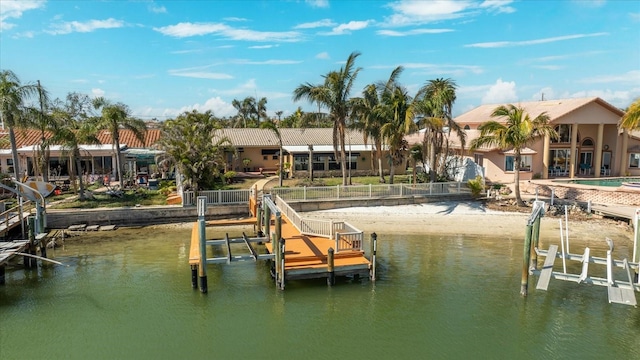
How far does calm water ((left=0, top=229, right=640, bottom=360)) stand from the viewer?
40.9ft

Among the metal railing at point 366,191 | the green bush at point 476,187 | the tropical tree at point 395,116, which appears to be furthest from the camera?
the green bush at point 476,187

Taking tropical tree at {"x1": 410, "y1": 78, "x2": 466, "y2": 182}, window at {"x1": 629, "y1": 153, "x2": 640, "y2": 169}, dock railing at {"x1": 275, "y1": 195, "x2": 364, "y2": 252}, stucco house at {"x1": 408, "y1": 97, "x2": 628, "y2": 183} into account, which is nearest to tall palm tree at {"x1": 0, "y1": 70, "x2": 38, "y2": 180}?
dock railing at {"x1": 275, "y1": 195, "x2": 364, "y2": 252}

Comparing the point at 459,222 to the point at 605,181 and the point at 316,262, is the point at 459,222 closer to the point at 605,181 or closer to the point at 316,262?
the point at 316,262

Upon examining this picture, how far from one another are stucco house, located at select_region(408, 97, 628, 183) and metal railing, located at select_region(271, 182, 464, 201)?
6.20 meters

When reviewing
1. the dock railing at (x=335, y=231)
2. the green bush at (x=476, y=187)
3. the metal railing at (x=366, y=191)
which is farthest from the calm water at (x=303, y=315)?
the green bush at (x=476, y=187)

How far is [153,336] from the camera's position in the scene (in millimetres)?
13125

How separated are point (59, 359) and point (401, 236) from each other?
16265 mm

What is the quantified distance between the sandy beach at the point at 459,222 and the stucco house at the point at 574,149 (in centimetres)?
730

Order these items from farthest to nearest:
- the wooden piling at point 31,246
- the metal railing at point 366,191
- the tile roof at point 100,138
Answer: the tile roof at point 100,138
the metal railing at point 366,191
the wooden piling at point 31,246

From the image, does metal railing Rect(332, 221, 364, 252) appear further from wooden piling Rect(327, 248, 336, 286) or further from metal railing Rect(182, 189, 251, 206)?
metal railing Rect(182, 189, 251, 206)

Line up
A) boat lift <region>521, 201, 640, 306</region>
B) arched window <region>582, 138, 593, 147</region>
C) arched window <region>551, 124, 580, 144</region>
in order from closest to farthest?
boat lift <region>521, 201, 640, 306</region>
arched window <region>551, 124, 580, 144</region>
arched window <region>582, 138, 593, 147</region>

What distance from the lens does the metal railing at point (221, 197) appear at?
2655cm

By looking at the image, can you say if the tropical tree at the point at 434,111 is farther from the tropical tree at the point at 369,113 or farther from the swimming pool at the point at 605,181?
the swimming pool at the point at 605,181

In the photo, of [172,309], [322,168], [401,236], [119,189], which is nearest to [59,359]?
[172,309]
